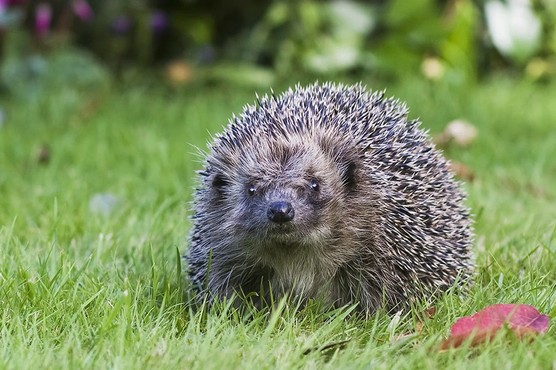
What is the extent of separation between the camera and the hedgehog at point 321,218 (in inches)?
153

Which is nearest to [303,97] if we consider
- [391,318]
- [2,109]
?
[391,318]

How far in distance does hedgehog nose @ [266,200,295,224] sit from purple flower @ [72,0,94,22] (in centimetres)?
617

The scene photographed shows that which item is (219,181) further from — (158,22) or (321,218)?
(158,22)

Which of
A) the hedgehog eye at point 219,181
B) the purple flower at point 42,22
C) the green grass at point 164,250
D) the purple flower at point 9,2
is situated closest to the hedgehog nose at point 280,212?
the green grass at point 164,250

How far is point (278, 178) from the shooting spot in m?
3.83

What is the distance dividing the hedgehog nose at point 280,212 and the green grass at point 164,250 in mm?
368

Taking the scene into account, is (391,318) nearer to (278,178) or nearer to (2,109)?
(278,178)

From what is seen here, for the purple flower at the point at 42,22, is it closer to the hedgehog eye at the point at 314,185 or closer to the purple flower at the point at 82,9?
the purple flower at the point at 82,9

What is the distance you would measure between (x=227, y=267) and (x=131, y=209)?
1.51 m

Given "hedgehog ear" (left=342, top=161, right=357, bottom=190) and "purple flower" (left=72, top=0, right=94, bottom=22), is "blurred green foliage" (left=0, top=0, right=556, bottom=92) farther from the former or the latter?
"hedgehog ear" (left=342, top=161, right=357, bottom=190)

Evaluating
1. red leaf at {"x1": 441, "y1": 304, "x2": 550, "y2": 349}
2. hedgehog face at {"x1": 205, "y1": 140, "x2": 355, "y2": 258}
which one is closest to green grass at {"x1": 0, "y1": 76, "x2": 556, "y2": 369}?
red leaf at {"x1": 441, "y1": 304, "x2": 550, "y2": 349}

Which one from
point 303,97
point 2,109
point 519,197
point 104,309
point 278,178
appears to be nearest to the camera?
point 104,309

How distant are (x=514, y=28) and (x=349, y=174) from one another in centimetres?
658

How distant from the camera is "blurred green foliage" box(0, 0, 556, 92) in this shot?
31.0 feet
